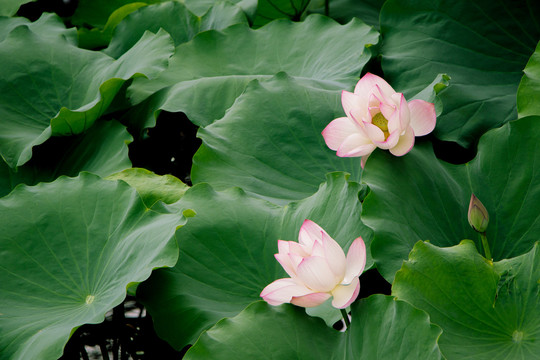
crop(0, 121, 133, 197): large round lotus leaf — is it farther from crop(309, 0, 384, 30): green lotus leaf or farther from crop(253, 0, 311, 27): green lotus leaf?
crop(309, 0, 384, 30): green lotus leaf

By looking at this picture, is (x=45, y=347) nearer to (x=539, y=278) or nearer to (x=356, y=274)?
(x=356, y=274)

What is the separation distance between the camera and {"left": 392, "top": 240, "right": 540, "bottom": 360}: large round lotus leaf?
0.82 metres

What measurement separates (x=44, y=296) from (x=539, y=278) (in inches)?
33.8

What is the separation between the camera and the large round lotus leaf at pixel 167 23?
1.75 meters

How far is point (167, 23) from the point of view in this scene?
1.76m

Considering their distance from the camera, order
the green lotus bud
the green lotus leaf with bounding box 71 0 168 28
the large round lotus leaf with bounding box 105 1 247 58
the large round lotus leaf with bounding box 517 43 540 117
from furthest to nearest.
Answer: the green lotus leaf with bounding box 71 0 168 28 < the large round lotus leaf with bounding box 105 1 247 58 < the large round lotus leaf with bounding box 517 43 540 117 < the green lotus bud

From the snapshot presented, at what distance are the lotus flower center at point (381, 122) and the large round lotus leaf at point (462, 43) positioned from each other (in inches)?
18.4

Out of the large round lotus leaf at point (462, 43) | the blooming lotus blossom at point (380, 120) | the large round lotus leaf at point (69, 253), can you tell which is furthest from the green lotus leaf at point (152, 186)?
the large round lotus leaf at point (462, 43)

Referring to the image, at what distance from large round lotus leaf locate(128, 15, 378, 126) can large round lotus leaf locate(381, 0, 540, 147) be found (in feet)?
0.34

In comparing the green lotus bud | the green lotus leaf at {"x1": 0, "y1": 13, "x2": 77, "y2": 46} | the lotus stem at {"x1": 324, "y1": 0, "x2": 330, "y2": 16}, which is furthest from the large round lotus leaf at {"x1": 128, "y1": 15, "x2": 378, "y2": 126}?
the green lotus bud

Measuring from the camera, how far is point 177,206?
1.12 metres

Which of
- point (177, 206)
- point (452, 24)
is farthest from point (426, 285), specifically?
point (452, 24)

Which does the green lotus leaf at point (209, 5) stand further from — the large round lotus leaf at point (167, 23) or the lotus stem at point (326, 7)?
the lotus stem at point (326, 7)

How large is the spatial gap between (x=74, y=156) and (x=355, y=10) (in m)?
1.00
